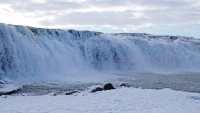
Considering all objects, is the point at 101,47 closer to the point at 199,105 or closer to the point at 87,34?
the point at 87,34

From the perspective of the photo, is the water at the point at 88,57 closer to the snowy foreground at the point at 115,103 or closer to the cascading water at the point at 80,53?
the cascading water at the point at 80,53

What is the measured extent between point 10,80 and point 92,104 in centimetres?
1851

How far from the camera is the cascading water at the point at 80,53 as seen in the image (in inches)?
1527

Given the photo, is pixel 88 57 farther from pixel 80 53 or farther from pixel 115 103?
pixel 115 103

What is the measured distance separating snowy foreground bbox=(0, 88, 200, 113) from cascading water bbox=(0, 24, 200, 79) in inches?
682

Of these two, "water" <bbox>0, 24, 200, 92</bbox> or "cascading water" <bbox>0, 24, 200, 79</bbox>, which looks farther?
"cascading water" <bbox>0, 24, 200, 79</bbox>

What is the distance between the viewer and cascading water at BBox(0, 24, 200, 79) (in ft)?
127

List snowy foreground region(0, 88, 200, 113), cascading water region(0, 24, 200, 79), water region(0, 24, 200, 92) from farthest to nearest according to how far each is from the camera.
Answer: cascading water region(0, 24, 200, 79) < water region(0, 24, 200, 92) < snowy foreground region(0, 88, 200, 113)

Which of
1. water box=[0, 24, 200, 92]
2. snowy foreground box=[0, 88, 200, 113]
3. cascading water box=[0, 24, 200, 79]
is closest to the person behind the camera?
snowy foreground box=[0, 88, 200, 113]

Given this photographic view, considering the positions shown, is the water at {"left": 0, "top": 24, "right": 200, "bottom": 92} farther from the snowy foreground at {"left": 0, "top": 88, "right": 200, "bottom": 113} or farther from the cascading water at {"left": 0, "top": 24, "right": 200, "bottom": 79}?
the snowy foreground at {"left": 0, "top": 88, "right": 200, "bottom": 113}

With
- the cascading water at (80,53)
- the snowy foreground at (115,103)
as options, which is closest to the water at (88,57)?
the cascading water at (80,53)

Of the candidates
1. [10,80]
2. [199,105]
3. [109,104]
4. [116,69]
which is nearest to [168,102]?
[199,105]

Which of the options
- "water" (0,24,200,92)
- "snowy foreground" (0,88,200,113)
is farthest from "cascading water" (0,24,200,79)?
"snowy foreground" (0,88,200,113)

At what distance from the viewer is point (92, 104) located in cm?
1767
